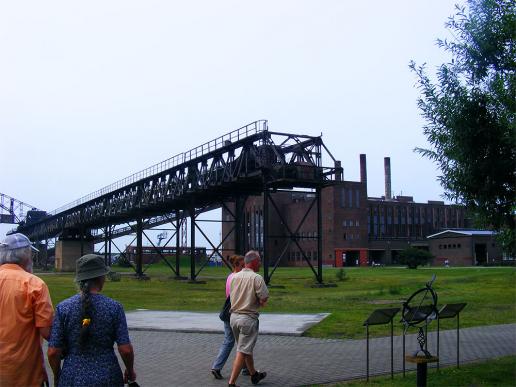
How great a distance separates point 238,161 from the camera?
3953 centimetres

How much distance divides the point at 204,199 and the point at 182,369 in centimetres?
3853

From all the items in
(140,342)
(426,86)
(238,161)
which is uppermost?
(238,161)

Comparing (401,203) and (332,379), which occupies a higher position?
(401,203)

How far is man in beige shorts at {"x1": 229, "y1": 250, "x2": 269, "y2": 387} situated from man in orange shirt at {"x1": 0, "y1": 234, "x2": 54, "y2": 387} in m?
3.77

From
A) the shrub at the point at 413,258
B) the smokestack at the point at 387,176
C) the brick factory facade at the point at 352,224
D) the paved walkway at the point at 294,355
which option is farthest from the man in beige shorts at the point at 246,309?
the smokestack at the point at 387,176

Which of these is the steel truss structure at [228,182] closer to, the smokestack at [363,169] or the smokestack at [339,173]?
the smokestack at [339,173]

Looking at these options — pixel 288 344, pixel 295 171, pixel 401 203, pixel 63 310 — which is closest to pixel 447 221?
pixel 401 203

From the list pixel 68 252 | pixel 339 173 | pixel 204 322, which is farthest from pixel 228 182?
pixel 68 252

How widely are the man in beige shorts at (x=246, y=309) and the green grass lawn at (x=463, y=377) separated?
136 centimetres

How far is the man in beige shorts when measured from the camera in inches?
324

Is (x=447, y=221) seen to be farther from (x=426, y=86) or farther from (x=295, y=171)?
(x=426, y=86)

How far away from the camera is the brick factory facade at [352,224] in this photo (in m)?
90.2

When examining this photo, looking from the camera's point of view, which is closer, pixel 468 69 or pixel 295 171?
pixel 468 69

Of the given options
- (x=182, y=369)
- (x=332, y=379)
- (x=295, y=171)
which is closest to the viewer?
(x=332, y=379)
